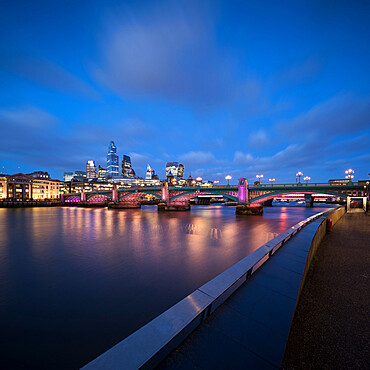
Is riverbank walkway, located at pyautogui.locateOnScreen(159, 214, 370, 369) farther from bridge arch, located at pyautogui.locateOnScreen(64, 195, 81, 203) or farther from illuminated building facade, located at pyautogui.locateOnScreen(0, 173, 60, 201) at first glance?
illuminated building facade, located at pyautogui.locateOnScreen(0, 173, 60, 201)

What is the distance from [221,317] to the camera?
278 centimetres

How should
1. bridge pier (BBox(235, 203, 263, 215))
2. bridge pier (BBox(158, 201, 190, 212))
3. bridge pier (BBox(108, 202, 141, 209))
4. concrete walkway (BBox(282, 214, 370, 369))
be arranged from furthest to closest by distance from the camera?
bridge pier (BBox(108, 202, 141, 209)) → bridge pier (BBox(158, 201, 190, 212)) → bridge pier (BBox(235, 203, 263, 215)) → concrete walkway (BBox(282, 214, 370, 369))

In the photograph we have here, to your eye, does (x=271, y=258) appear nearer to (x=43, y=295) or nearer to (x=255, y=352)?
(x=255, y=352)

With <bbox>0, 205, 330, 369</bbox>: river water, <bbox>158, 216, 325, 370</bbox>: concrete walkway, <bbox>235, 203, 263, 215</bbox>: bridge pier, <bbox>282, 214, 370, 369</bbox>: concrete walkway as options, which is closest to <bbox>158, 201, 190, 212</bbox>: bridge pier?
<bbox>235, 203, 263, 215</bbox>: bridge pier

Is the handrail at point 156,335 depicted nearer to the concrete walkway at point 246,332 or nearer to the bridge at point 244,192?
the concrete walkway at point 246,332

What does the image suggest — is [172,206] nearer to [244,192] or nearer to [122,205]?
[122,205]

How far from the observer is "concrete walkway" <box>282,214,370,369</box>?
119 inches

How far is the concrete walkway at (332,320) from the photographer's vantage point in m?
3.02

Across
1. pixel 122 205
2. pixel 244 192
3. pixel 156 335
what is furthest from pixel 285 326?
pixel 122 205

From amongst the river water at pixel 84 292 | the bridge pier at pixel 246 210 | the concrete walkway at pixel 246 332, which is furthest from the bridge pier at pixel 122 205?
the concrete walkway at pixel 246 332

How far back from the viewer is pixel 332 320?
408cm

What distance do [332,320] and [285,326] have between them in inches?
98.1

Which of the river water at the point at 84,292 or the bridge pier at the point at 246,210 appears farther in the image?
the bridge pier at the point at 246,210

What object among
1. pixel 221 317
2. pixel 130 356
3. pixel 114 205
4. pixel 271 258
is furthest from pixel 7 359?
pixel 114 205
